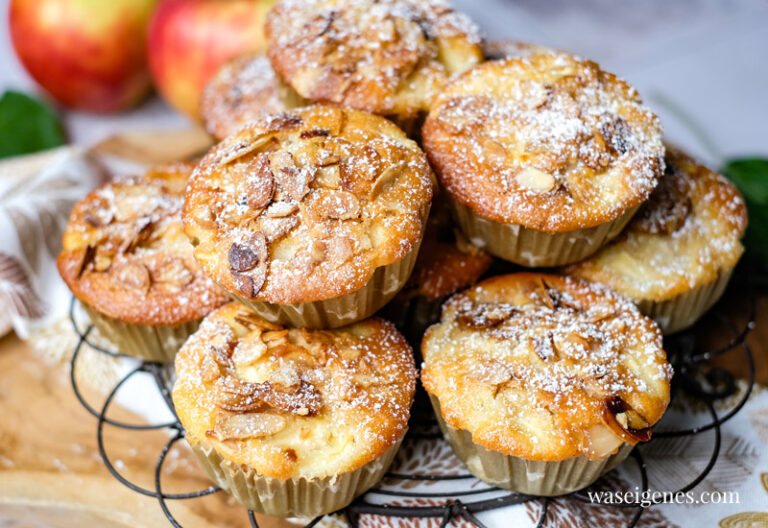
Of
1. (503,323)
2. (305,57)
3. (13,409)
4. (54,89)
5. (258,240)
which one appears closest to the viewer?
(258,240)

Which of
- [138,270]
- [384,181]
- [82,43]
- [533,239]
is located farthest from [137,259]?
[82,43]

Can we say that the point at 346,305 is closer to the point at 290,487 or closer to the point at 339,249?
the point at 339,249

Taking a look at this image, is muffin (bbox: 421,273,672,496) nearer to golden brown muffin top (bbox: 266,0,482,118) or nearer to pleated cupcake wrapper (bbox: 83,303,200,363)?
golden brown muffin top (bbox: 266,0,482,118)

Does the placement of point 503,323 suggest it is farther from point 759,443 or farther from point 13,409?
point 13,409

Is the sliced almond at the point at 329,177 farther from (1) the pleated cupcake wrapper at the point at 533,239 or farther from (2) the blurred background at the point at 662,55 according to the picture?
(2) the blurred background at the point at 662,55

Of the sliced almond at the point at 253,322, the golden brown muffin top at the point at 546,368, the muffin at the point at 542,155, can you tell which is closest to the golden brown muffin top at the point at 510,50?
the muffin at the point at 542,155

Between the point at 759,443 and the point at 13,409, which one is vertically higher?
the point at 759,443

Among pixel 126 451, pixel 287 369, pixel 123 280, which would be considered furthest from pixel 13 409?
pixel 287 369
